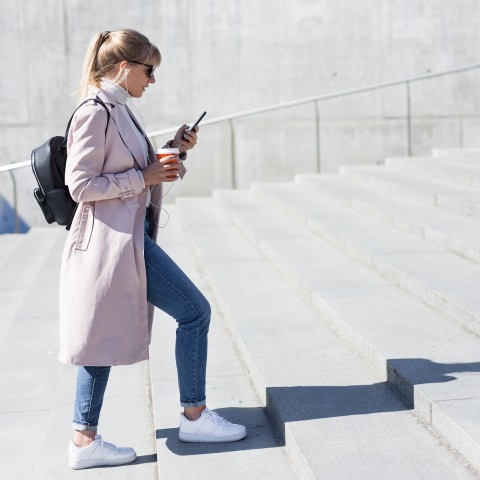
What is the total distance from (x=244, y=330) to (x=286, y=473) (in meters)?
1.52

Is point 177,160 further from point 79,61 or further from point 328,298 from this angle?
point 79,61

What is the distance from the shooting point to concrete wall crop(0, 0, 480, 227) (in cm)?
1049

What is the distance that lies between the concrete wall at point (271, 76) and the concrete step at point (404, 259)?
9.02ft

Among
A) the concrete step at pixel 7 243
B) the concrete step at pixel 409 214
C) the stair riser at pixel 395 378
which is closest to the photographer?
the stair riser at pixel 395 378

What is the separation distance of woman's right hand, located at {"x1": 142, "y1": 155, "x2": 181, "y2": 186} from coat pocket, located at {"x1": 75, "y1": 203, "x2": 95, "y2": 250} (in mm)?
235

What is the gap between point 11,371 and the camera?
4.80 metres

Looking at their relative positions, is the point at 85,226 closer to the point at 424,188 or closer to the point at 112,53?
the point at 112,53

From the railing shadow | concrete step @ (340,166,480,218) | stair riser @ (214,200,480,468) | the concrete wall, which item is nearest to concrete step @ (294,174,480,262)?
concrete step @ (340,166,480,218)

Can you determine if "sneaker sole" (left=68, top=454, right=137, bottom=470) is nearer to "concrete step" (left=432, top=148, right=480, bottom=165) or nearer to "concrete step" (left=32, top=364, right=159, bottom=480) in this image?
"concrete step" (left=32, top=364, right=159, bottom=480)

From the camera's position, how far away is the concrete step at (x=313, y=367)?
3.00 meters

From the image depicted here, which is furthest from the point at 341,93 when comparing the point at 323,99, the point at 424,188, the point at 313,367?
the point at 313,367

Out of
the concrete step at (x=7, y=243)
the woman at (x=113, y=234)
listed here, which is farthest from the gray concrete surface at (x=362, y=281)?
the concrete step at (x=7, y=243)

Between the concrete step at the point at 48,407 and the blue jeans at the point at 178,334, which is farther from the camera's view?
the concrete step at the point at 48,407

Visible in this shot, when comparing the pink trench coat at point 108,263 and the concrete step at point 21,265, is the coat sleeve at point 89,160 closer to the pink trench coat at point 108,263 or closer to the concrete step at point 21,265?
the pink trench coat at point 108,263
